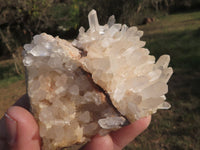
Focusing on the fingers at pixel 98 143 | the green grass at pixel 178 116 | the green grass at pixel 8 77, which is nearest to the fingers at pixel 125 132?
the fingers at pixel 98 143

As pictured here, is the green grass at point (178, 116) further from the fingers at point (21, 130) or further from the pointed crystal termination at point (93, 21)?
the fingers at point (21, 130)

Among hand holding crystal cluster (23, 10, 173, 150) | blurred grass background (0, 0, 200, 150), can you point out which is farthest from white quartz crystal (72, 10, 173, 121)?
blurred grass background (0, 0, 200, 150)

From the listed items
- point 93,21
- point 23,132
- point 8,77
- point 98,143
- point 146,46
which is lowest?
point 8,77

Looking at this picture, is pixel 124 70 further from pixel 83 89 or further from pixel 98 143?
pixel 98 143

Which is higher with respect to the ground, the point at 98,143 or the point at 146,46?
the point at 98,143

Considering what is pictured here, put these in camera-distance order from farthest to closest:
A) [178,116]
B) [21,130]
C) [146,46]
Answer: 1. [146,46]
2. [178,116]
3. [21,130]

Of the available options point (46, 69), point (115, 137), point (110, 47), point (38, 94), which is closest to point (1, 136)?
point (38, 94)

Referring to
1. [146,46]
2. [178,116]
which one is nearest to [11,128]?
[178,116]
